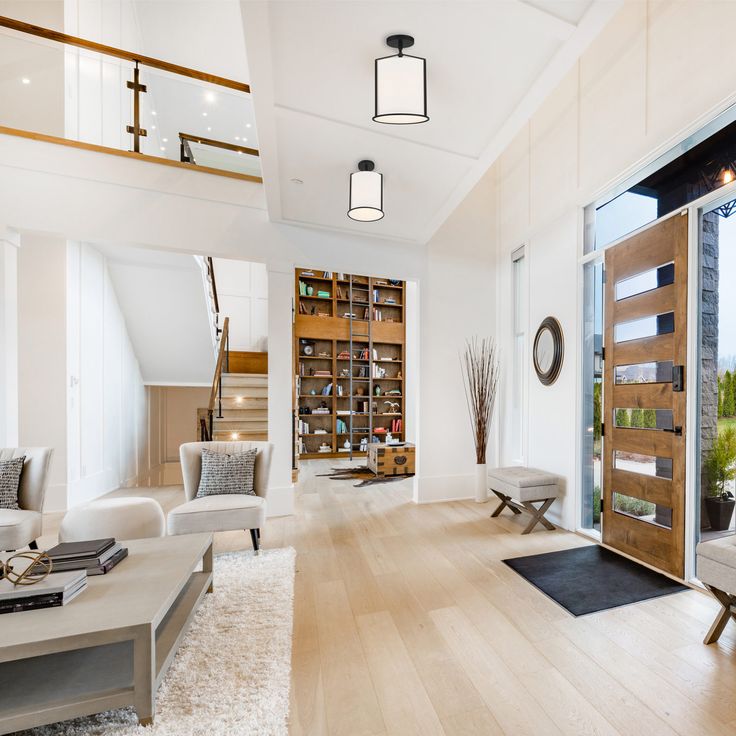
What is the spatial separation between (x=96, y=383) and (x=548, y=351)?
501 cm

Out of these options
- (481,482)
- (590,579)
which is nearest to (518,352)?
(481,482)

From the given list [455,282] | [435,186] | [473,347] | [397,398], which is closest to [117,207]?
[435,186]

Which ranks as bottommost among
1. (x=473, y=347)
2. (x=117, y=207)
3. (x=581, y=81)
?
(x=473, y=347)

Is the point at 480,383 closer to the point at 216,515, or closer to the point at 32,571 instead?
the point at 216,515

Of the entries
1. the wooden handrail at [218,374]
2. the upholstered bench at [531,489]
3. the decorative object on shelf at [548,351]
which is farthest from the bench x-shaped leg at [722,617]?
the wooden handrail at [218,374]

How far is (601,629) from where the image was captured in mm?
2162

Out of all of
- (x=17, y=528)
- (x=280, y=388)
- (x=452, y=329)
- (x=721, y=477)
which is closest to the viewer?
(x=721, y=477)

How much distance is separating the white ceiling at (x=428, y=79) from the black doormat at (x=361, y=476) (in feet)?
12.2

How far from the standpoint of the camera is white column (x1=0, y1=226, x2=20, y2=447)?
136 inches

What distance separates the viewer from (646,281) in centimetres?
304

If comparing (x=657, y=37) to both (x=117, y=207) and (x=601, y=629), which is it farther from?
(x=117, y=207)

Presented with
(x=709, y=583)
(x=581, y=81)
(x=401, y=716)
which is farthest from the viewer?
(x=581, y=81)

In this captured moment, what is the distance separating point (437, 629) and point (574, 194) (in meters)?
3.57

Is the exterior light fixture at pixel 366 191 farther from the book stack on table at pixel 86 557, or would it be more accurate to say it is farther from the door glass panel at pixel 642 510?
the door glass panel at pixel 642 510
